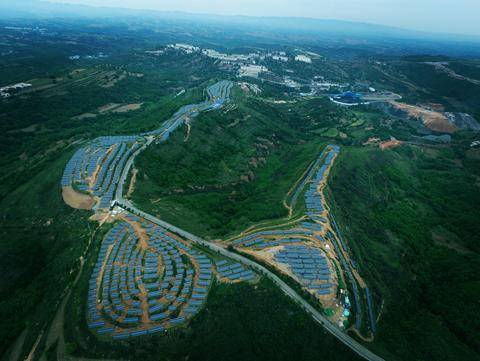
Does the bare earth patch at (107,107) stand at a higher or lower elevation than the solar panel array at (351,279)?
lower

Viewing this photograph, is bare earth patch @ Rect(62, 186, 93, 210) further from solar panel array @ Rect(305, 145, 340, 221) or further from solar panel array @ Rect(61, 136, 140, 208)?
solar panel array @ Rect(305, 145, 340, 221)

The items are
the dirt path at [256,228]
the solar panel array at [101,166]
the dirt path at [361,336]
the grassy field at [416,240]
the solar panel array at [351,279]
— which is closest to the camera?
the dirt path at [361,336]

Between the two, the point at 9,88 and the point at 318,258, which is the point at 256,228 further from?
the point at 9,88

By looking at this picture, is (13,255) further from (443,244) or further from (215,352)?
(443,244)

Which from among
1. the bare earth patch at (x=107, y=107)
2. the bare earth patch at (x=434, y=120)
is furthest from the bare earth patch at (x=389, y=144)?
the bare earth patch at (x=107, y=107)

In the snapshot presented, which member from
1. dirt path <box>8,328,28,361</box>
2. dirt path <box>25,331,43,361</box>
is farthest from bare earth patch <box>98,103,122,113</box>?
dirt path <box>25,331,43,361</box>

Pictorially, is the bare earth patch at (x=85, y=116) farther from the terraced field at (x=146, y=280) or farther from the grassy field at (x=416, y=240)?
the grassy field at (x=416, y=240)

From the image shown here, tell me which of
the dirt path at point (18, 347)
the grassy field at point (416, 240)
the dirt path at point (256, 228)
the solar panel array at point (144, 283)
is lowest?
the grassy field at point (416, 240)
